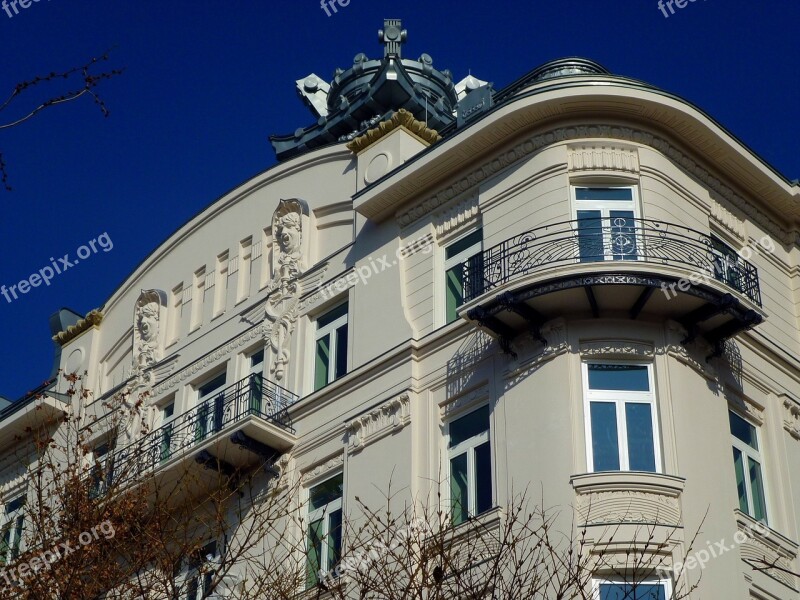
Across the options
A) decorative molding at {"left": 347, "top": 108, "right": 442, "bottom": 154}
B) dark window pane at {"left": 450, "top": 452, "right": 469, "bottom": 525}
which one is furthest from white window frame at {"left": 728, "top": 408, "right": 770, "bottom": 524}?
decorative molding at {"left": 347, "top": 108, "right": 442, "bottom": 154}

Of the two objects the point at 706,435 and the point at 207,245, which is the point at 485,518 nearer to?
the point at 706,435

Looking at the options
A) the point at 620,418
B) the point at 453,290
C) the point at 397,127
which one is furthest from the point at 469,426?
the point at 397,127

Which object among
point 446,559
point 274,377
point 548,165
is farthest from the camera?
point 274,377

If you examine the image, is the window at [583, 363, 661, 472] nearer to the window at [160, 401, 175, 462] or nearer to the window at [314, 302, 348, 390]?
the window at [314, 302, 348, 390]

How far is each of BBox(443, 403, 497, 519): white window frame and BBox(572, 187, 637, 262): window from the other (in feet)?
10.3

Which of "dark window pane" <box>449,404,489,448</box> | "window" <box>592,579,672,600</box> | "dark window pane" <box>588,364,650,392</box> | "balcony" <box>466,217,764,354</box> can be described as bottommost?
"window" <box>592,579,672,600</box>

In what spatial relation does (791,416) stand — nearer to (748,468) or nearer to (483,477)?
(748,468)

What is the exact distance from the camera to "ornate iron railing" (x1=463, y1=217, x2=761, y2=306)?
24.6m

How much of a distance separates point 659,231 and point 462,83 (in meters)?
17.1

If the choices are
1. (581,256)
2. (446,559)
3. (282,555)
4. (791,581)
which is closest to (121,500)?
(282,555)

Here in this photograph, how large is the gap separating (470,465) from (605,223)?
479 centimetres

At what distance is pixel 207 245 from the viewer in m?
33.2

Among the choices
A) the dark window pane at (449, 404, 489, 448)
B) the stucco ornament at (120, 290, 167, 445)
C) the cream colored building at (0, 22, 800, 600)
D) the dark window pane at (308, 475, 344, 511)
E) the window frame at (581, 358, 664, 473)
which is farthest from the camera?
the stucco ornament at (120, 290, 167, 445)

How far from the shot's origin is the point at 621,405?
23.7m
